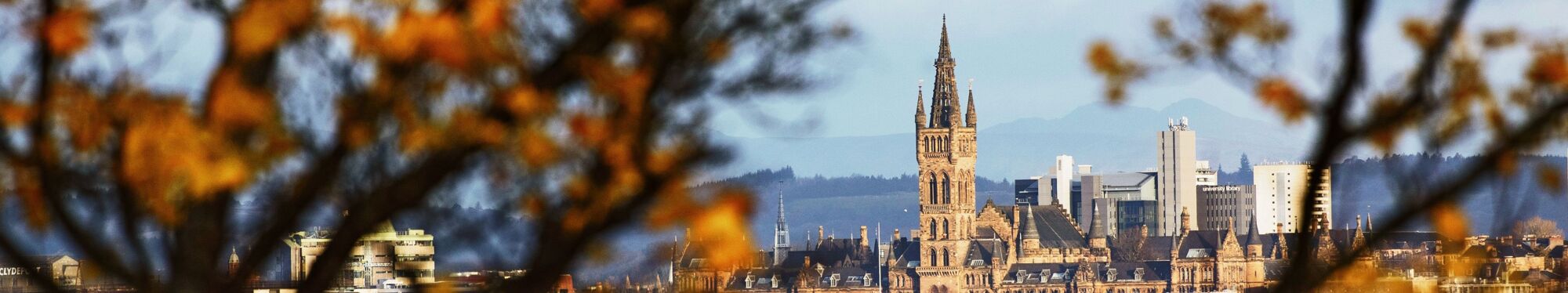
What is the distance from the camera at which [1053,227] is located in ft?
391

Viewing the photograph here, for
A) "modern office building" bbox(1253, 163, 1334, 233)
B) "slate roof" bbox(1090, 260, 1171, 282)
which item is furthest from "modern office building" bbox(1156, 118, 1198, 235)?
"slate roof" bbox(1090, 260, 1171, 282)

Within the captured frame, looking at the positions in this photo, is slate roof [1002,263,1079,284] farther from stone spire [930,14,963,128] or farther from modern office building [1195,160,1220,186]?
modern office building [1195,160,1220,186]

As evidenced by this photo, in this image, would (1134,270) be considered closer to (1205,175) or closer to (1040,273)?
(1040,273)

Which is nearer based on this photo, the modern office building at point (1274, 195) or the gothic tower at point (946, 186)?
the gothic tower at point (946, 186)

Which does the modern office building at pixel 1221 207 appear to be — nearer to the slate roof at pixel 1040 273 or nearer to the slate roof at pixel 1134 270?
the slate roof at pixel 1134 270

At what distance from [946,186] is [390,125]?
109 meters

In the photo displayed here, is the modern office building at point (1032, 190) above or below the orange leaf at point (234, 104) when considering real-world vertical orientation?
above

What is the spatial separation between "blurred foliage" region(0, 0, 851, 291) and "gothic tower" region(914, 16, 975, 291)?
10682cm

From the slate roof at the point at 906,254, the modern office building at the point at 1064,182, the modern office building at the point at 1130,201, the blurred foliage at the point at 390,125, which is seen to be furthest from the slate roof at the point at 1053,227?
the blurred foliage at the point at 390,125

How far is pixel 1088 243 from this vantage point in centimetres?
11812

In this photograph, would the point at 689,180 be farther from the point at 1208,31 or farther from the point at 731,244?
the point at 1208,31

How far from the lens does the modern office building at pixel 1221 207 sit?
16112 cm

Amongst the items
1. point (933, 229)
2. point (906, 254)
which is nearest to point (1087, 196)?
point (906, 254)

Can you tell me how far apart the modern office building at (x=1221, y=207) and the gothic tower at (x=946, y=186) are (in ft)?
170
